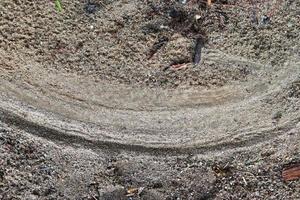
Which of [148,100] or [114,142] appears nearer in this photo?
[148,100]

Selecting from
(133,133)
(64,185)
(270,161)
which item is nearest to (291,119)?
(270,161)

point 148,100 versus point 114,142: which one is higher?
point 148,100

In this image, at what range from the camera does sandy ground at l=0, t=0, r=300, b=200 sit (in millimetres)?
4133

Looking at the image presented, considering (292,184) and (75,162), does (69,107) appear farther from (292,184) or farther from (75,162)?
(292,184)

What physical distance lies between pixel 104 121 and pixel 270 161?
1453 mm

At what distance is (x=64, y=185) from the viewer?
432cm

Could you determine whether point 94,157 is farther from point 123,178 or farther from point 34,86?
point 34,86

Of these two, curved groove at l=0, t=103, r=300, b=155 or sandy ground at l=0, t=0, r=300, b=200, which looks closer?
sandy ground at l=0, t=0, r=300, b=200

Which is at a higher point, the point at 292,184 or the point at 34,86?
the point at 34,86

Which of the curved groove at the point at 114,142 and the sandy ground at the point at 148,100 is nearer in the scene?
the sandy ground at the point at 148,100

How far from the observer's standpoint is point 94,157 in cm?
430

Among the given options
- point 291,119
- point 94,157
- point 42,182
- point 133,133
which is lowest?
point 42,182

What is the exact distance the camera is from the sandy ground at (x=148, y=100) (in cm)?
413

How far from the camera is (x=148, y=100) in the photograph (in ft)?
13.7
